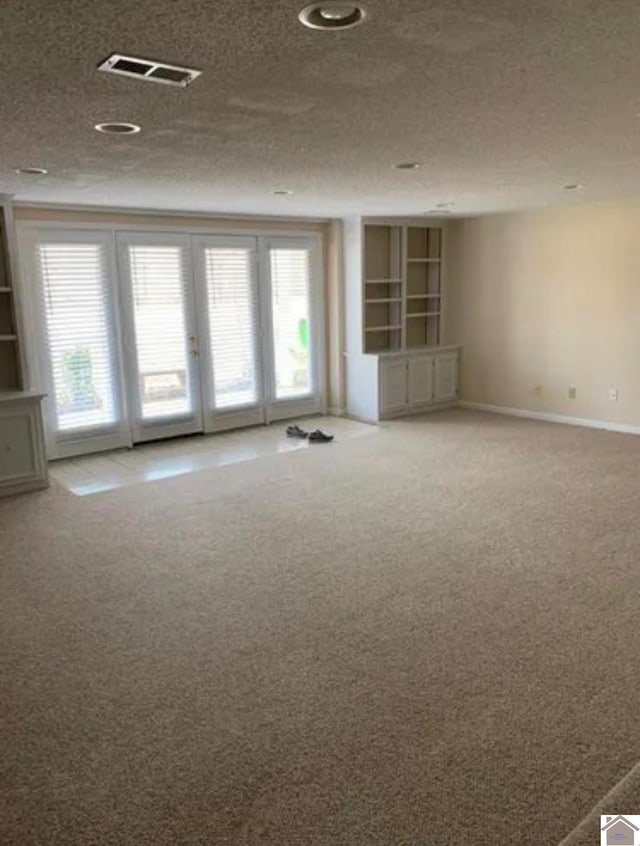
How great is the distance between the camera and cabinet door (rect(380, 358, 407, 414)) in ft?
24.6

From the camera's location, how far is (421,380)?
25.8ft

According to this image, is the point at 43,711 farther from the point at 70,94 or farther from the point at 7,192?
the point at 7,192

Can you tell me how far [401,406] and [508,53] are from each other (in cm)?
570

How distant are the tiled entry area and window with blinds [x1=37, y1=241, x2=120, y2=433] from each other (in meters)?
0.46

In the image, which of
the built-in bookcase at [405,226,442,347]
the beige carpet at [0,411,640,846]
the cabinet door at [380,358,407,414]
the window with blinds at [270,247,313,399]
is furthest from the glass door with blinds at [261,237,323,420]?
the beige carpet at [0,411,640,846]

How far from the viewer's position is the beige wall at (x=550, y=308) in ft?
21.4

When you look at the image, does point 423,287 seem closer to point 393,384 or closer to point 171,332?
point 393,384

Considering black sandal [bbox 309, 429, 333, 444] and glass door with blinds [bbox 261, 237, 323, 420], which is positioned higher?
glass door with blinds [bbox 261, 237, 323, 420]

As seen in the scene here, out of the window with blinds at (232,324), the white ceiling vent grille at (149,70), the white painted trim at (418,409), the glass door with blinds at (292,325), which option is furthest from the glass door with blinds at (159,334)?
the white ceiling vent grille at (149,70)

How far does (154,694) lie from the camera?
249cm

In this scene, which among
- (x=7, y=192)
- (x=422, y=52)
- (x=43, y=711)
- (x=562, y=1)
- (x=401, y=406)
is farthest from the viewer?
(x=401, y=406)

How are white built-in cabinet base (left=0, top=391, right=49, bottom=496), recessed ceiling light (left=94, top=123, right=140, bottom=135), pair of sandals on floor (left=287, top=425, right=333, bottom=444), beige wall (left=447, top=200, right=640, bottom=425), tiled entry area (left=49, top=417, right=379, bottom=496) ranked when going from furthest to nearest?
pair of sandals on floor (left=287, top=425, right=333, bottom=444) → beige wall (left=447, top=200, right=640, bottom=425) → tiled entry area (left=49, top=417, right=379, bottom=496) → white built-in cabinet base (left=0, top=391, right=49, bottom=496) → recessed ceiling light (left=94, top=123, right=140, bottom=135)

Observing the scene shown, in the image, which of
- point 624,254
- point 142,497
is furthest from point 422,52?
point 624,254

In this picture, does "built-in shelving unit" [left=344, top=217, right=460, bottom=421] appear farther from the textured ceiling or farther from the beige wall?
the textured ceiling
